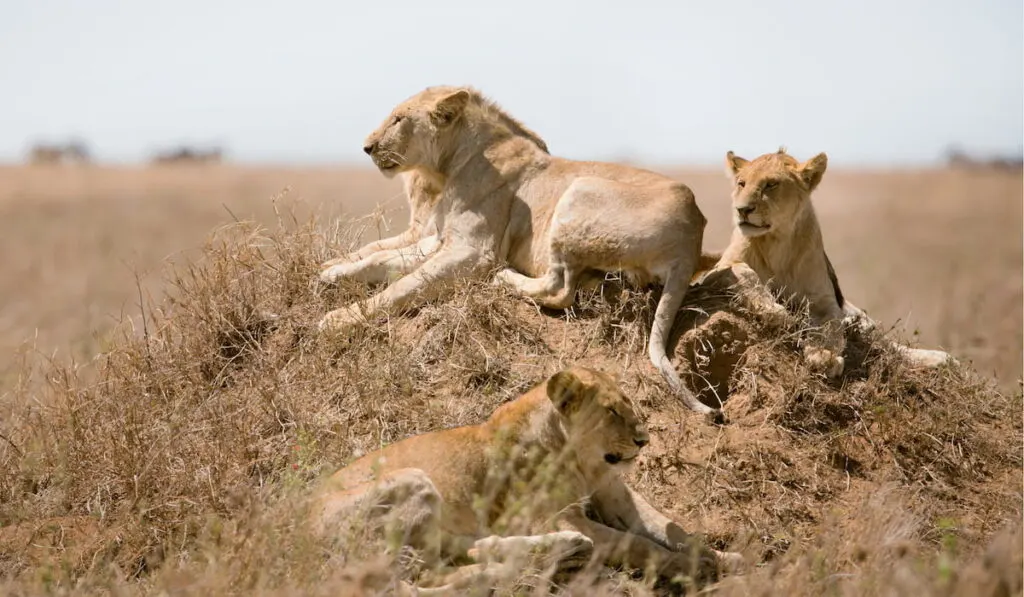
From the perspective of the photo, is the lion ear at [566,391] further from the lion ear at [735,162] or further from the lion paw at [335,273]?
the lion ear at [735,162]

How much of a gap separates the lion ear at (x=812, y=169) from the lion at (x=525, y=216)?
74 cm

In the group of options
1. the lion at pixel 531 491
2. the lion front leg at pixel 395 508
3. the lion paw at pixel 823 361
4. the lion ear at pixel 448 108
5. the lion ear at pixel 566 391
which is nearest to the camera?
the lion front leg at pixel 395 508

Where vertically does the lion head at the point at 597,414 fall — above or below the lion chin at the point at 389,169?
→ below

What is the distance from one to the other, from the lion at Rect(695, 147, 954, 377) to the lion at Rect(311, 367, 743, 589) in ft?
6.67

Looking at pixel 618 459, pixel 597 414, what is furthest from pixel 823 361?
pixel 597 414

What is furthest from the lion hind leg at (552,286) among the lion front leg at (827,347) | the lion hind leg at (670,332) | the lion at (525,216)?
the lion front leg at (827,347)

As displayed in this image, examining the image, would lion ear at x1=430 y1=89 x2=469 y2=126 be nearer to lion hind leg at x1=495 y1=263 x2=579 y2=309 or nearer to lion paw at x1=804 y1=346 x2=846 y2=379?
lion hind leg at x1=495 y1=263 x2=579 y2=309

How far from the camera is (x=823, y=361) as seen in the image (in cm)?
798

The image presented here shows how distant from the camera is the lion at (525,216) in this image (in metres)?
8.17

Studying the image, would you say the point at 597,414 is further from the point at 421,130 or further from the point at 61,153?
the point at 61,153

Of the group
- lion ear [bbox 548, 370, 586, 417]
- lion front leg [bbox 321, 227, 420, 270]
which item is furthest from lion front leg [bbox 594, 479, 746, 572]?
lion front leg [bbox 321, 227, 420, 270]

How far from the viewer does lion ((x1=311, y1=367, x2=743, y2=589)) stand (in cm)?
610

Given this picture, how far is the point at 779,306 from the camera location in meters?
8.16

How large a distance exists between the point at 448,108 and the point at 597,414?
3.36 m
